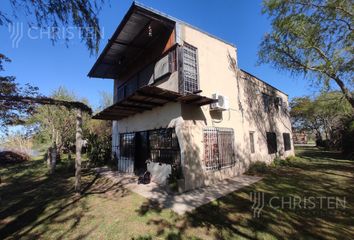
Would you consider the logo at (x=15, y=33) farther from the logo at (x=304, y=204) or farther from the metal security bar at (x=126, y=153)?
the metal security bar at (x=126, y=153)

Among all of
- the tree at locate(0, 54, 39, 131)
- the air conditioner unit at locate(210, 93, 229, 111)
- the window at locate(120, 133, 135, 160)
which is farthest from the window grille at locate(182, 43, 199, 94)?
the tree at locate(0, 54, 39, 131)

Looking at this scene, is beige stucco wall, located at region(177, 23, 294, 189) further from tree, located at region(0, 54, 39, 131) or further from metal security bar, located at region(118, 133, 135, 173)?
tree, located at region(0, 54, 39, 131)

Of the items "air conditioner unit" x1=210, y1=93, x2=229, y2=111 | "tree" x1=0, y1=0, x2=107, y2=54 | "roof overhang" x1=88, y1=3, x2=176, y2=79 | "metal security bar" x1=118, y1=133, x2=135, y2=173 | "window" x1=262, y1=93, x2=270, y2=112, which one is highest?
"roof overhang" x1=88, y1=3, x2=176, y2=79

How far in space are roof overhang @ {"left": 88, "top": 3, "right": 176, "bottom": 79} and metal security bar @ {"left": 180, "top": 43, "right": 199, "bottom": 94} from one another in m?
1.26

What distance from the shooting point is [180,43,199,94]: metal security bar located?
782 centimetres

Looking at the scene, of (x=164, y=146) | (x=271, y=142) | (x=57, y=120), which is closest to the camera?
(x=164, y=146)

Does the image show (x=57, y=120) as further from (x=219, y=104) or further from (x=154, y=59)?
(x=219, y=104)

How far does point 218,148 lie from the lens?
8305 millimetres

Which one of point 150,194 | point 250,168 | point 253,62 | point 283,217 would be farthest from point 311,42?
point 150,194

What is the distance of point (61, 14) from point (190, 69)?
18.7ft

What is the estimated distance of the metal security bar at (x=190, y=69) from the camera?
782 cm

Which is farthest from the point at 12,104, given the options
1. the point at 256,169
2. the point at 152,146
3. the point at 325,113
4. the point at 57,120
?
the point at 325,113

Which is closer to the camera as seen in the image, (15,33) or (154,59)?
(15,33)

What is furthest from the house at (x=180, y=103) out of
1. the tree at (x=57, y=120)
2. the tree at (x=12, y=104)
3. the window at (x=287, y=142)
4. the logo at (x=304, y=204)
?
the tree at (x=57, y=120)
